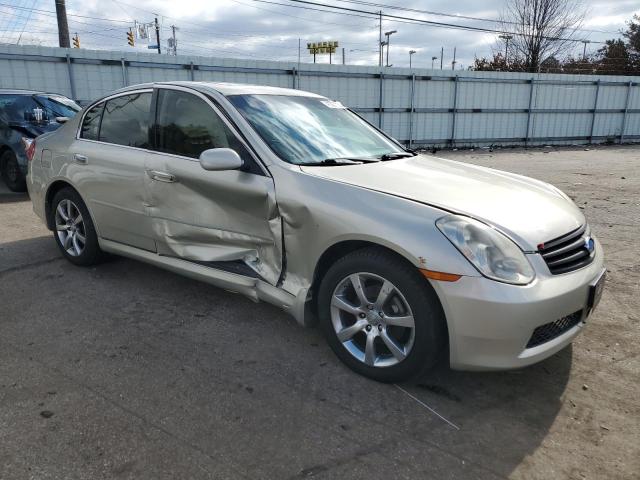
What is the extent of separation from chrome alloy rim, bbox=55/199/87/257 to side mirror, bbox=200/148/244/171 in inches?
79.4

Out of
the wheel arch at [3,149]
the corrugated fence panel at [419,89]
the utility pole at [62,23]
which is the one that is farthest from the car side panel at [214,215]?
the utility pole at [62,23]

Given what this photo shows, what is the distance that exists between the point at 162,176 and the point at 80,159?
1.19 metres

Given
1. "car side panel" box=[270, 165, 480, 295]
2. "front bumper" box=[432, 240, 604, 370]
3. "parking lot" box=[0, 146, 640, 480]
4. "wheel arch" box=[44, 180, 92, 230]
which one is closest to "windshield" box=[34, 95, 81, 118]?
"wheel arch" box=[44, 180, 92, 230]

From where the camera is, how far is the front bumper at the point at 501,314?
2416 mm

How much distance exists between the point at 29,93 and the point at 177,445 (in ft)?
27.9

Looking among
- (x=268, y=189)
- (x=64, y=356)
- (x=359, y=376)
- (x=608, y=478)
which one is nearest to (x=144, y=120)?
(x=268, y=189)

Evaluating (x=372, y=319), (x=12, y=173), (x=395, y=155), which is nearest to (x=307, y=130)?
(x=395, y=155)

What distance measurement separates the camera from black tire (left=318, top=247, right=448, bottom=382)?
2.58 m

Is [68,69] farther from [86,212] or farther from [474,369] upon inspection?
[474,369]

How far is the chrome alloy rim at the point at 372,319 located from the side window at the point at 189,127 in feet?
3.79

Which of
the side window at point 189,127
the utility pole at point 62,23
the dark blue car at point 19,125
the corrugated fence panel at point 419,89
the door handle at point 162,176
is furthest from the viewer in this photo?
the utility pole at point 62,23

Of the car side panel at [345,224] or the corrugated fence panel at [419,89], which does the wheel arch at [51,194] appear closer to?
the car side panel at [345,224]

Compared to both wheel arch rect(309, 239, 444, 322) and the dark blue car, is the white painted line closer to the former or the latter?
wheel arch rect(309, 239, 444, 322)

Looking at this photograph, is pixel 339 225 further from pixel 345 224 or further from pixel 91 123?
pixel 91 123
